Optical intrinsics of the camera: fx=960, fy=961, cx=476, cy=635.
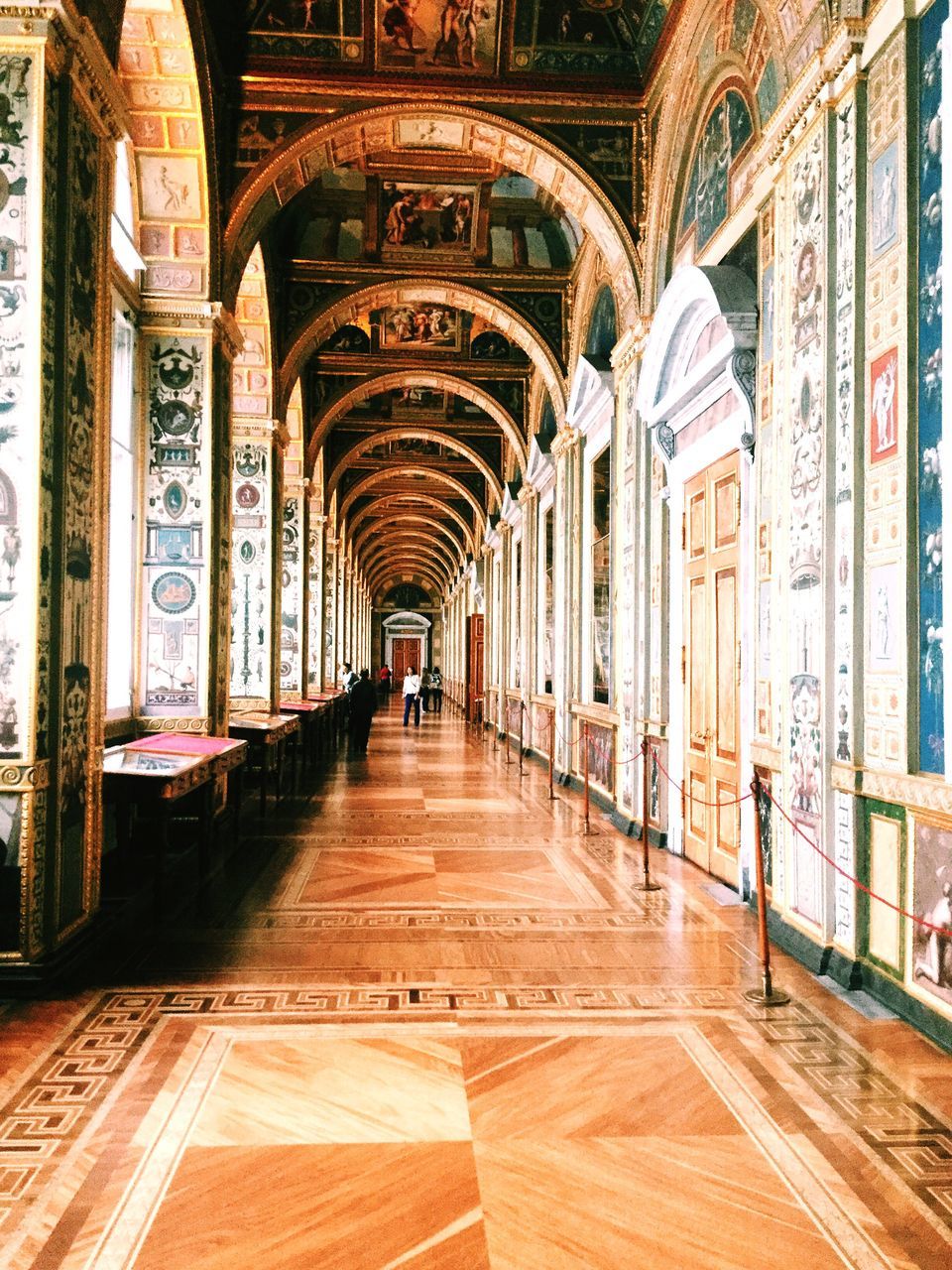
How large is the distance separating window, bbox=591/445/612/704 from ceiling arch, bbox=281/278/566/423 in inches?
80.7

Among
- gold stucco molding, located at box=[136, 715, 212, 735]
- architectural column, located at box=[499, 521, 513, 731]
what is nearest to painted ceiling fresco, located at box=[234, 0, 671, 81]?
gold stucco molding, located at box=[136, 715, 212, 735]

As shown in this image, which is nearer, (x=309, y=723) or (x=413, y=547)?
(x=309, y=723)

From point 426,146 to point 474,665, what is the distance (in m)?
20.0

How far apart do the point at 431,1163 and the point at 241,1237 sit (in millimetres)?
641

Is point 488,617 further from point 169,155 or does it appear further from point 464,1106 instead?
point 464,1106

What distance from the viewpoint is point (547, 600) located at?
15.6m

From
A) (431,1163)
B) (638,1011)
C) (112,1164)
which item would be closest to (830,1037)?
(638,1011)

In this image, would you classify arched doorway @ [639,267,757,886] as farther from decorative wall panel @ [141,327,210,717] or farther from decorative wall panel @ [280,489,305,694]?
decorative wall panel @ [280,489,305,694]

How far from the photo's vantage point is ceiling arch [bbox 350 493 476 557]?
2889 cm

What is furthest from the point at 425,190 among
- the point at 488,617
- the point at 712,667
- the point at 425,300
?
the point at 488,617

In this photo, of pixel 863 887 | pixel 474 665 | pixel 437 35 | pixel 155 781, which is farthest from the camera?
pixel 474 665

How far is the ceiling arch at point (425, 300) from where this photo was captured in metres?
13.1

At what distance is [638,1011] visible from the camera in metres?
4.39

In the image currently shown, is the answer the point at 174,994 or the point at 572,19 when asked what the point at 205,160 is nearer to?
the point at 572,19
